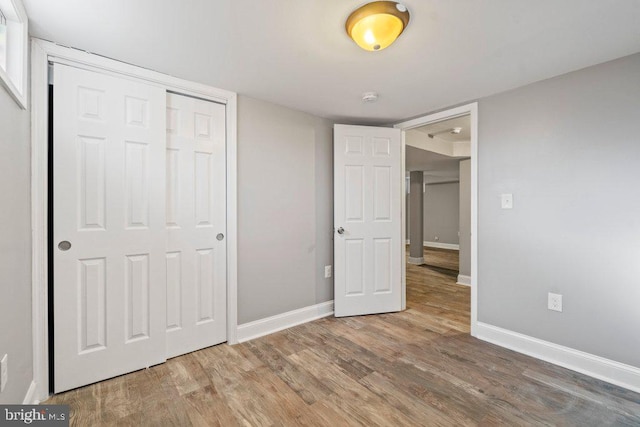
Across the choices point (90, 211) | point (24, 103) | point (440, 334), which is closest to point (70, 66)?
point (24, 103)

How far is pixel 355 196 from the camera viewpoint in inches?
120

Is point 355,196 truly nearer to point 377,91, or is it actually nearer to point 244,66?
point 377,91

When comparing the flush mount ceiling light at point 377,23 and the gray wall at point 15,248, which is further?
the flush mount ceiling light at point 377,23

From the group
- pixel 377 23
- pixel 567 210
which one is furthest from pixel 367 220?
pixel 377 23

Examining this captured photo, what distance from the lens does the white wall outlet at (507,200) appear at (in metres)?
2.36

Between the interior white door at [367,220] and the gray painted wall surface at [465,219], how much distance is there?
176 centimetres

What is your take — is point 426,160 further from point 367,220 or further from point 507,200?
point 507,200

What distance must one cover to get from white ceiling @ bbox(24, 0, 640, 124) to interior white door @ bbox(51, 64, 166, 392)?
1.13 feet

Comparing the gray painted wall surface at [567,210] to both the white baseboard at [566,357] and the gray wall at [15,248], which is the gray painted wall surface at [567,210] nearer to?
the white baseboard at [566,357]

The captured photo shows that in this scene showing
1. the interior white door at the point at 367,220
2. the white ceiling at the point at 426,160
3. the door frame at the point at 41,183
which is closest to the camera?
the door frame at the point at 41,183

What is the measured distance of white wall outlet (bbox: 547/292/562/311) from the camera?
2.10 m

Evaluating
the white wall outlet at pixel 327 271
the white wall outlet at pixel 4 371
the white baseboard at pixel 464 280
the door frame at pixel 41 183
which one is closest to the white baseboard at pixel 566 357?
the white wall outlet at pixel 327 271

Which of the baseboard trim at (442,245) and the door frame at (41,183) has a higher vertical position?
the door frame at (41,183)

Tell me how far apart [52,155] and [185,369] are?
1673mm
